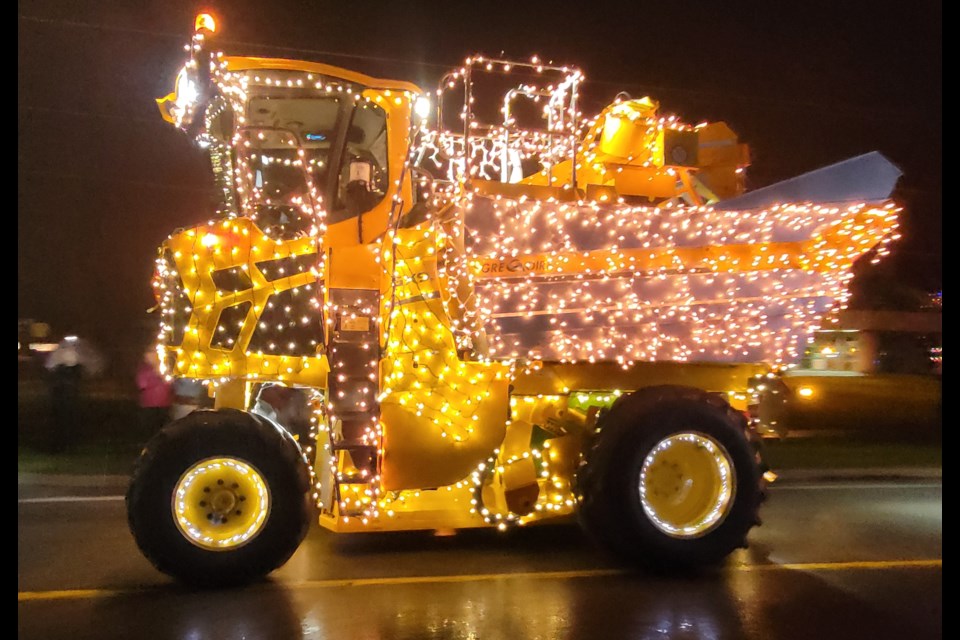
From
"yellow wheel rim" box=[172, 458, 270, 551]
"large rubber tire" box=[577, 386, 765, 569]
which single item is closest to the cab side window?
"yellow wheel rim" box=[172, 458, 270, 551]

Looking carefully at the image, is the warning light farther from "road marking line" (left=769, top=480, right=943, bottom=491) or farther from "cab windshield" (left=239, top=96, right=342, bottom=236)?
"road marking line" (left=769, top=480, right=943, bottom=491)

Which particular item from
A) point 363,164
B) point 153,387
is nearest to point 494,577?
point 363,164

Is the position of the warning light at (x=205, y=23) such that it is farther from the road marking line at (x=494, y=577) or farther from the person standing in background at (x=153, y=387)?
the person standing in background at (x=153, y=387)

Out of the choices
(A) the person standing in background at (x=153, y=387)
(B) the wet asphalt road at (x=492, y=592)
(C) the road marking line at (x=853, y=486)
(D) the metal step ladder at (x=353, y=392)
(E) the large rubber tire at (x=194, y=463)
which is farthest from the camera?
(A) the person standing in background at (x=153, y=387)

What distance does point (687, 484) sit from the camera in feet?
20.4

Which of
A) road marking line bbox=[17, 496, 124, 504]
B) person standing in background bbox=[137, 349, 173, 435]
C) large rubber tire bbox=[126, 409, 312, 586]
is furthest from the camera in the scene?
person standing in background bbox=[137, 349, 173, 435]

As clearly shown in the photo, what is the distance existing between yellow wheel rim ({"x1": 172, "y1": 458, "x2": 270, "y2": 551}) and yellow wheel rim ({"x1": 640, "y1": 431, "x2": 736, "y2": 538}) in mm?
2845

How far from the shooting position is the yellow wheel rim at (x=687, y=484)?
6066 millimetres

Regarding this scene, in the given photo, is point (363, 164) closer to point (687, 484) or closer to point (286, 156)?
point (286, 156)

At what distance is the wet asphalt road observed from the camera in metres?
4.89

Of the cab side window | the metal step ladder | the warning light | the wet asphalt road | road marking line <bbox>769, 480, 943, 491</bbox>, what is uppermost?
the warning light

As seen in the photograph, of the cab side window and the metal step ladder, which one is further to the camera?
the cab side window

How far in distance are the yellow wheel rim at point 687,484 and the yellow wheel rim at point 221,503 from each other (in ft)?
9.33

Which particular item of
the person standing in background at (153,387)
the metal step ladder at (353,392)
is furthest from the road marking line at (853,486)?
the person standing in background at (153,387)
